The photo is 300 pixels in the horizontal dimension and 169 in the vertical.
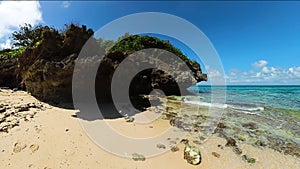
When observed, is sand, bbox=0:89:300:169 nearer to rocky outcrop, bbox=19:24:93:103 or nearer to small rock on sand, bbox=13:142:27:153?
small rock on sand, bbox=13:142:27:153

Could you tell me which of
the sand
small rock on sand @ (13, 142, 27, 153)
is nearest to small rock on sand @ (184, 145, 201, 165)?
the sand

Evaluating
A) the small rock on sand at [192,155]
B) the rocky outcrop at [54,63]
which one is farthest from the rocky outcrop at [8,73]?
the small rock on sand at [192,155]

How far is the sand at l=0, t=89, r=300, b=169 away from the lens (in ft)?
13.1

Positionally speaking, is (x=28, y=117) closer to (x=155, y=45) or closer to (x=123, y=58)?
(x=123, y=58)

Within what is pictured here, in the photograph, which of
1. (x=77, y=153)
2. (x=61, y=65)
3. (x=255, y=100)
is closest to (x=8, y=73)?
(x=61, y=65)

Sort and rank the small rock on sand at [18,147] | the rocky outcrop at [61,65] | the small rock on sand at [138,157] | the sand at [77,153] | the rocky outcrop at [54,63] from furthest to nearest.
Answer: the rocky outcrop at [61,65] → the rocky outcrop at [54,63] → the small rock on sand at [138,157] → the small rock on sand at [18,147] → the sand at [77,153]

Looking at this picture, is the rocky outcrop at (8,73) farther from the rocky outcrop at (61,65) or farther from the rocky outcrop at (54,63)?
the rocky outcrop at (54,63)

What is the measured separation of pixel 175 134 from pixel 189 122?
67.9 inches

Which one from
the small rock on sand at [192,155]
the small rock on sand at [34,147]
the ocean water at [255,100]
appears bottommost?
the small rock on sand at [192,155]

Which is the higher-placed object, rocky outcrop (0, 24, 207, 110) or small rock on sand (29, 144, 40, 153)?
rocky outcrop (0, 24, 207, 110)

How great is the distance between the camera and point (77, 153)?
4.33 meters

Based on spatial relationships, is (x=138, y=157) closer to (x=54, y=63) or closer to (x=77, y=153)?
(x=77, y=153)

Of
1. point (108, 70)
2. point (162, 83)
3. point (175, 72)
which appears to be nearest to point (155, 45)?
point (175, 72)

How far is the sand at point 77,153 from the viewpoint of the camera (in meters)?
4.00
